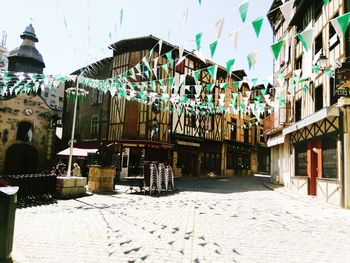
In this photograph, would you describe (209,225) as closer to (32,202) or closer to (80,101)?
(32,202)

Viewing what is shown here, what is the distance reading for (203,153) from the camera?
84.0 feet

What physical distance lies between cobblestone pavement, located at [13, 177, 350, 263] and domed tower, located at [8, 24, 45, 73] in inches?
909

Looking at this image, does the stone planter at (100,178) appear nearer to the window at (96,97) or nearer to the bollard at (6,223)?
the bollard at (6,223)

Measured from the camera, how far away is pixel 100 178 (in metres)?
11.6

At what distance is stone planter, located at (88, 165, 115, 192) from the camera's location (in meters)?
11.5

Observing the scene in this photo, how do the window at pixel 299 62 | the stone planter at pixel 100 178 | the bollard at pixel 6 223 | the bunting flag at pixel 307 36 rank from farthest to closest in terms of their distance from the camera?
1. the window at pixel 299 62
2. the stone planter at pixel 100 178
3. the bunting flag at pixel 307 36
4. the bollard at pixel 6 223

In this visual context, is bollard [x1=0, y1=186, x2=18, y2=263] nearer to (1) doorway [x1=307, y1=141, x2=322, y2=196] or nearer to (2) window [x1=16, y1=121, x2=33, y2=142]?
(1) doorway [x1=307, y1=141, x2=322, y2=196]

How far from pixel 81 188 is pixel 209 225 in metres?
6.20

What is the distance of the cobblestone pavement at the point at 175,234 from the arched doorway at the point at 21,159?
16.9 meters

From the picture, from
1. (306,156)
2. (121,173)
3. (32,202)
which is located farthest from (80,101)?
(306,156)

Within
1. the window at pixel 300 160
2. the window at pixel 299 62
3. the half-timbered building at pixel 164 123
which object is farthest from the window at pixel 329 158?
the half-timbered building at pixel 164 123

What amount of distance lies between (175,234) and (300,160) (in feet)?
37.7

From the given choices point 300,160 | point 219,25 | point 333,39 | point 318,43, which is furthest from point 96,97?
point 219,25

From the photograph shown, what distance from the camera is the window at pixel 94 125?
22.7 metres
